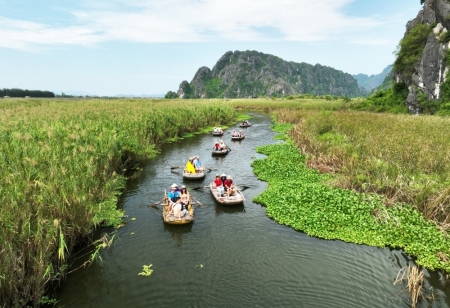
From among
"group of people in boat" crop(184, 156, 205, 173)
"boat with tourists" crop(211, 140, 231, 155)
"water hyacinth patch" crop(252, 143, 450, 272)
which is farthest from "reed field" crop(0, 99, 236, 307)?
"water hyacinth patch" crop(252, 143, 450, 272)

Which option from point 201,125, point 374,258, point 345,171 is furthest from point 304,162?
point 201,125

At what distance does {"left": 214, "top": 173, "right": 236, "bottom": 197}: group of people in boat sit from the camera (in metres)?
17.5

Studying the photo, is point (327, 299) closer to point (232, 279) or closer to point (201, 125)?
point (232, 279)

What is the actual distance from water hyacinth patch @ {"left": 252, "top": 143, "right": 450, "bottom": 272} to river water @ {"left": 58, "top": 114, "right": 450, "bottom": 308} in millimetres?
487

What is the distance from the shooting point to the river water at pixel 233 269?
962 centimetres

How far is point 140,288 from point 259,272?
4444mm

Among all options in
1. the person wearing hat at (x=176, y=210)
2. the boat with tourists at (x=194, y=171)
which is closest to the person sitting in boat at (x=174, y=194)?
the person wearing hat at (x=176, y=210)

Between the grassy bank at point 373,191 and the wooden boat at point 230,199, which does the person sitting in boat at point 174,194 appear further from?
the grassy bank at point 373,191

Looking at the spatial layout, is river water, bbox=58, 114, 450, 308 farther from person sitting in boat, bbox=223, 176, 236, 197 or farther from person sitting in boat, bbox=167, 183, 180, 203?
person sitting in boat, bbox=223, 176, 236, 197

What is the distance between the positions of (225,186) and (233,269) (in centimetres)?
746

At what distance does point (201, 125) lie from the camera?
47625 millimetres

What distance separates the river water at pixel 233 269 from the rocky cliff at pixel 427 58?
4817 centimetres

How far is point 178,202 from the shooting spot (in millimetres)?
15039

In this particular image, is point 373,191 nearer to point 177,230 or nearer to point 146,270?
point 177,230
